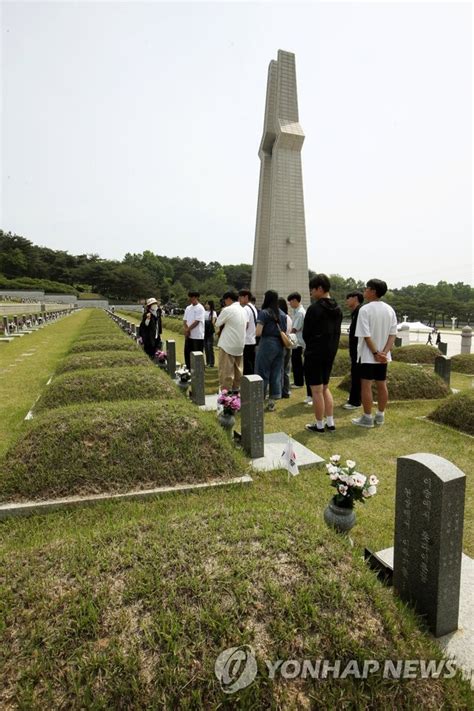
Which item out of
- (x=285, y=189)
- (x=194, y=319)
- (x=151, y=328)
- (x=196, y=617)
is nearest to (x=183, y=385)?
(x=194, y=319)

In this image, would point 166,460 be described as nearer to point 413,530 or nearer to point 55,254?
point 413,530

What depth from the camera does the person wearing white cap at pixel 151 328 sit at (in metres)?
8.61

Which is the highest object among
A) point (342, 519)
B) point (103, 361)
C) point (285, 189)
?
point (285, 189)

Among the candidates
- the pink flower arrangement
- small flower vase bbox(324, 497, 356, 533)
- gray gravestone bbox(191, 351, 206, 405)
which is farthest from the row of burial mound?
gray gravestone bbox(191, 351, 206, 405)

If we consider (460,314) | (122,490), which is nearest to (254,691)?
(122,490)

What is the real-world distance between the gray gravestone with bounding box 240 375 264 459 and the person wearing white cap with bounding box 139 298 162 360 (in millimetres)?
4710

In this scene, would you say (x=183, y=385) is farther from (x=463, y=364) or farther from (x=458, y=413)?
(x=463, y=364)

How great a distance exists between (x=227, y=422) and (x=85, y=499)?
1.88 meters

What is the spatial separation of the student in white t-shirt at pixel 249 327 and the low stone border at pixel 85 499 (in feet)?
11.2

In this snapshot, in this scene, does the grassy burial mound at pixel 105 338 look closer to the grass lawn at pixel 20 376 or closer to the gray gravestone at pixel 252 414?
the grass lawn at pixel 20 376

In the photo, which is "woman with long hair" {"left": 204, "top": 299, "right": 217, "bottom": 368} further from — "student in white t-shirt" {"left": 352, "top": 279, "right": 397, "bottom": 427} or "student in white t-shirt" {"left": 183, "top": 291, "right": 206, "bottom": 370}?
"student in white t-shirt" {"left": 352, "top": 279, "right": 397, "bottom": 427}

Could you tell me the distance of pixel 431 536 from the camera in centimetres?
195

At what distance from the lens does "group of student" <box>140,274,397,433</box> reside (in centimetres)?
509

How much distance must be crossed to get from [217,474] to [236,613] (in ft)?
6.90
